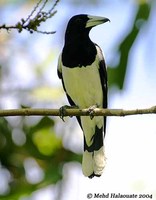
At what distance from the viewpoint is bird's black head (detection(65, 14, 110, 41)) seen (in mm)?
4273

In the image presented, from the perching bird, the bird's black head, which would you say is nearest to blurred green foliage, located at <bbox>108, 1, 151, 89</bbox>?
the perching bird

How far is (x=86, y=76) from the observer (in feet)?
13.5

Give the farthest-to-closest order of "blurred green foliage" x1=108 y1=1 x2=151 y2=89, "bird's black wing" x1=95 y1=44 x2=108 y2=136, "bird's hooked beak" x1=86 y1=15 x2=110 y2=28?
"bird's black wing" x1=95 y1=44 x2=108 y2=136
"bird's hooked beak" x1=86 y1=15 x2=110 y2=28
"blurred green foliage" x1=108 y1=1 x2=151 y2=89

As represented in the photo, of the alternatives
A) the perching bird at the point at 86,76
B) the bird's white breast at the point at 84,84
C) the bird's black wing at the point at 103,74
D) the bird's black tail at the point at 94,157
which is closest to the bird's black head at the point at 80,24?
the perching bird at the point at 86,76

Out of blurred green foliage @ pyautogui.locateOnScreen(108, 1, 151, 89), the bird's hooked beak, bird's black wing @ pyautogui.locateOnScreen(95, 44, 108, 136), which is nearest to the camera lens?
blurred green foliage @ pyautogui.locateOnScreen(108, 1, 151, 89)

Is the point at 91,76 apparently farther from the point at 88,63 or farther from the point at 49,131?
the point at 49,131

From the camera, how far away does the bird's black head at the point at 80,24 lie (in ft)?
14.0

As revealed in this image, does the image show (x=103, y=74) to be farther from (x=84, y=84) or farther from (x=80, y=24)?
(x=80, y=24)

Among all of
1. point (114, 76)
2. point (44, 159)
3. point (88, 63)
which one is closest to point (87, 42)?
point (88, 63)

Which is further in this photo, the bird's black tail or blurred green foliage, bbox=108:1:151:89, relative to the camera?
the bird's black tail

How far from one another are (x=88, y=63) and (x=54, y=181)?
33.7 inches

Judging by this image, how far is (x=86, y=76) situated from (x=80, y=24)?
482mm

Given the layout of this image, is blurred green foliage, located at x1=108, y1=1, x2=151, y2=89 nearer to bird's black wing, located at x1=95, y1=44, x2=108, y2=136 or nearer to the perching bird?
the perching bird

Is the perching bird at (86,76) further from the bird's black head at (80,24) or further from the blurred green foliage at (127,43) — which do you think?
the blurred green foliage at (127,43)
